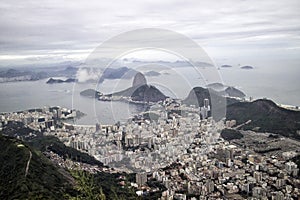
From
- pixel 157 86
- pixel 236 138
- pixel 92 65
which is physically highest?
pixel 92 65

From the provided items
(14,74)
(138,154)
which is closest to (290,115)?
(138,154)

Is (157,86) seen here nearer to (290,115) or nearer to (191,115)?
(191,115)

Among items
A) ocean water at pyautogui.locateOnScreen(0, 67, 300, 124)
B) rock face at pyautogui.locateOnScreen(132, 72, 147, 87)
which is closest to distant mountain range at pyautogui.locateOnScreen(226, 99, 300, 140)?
ocean water at pyautogui.locateOnScreen(0, 67, 300, 124)

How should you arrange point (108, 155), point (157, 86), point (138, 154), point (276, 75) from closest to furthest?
point (157, 86), point (138, 154), point (108, 155), point (276, 75)

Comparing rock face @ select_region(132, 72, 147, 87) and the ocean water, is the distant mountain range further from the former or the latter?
rock face @ select_region(132, 72, 147, 87)

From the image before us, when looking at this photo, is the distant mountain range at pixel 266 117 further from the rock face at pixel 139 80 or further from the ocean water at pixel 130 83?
the rock face at pixel 139 80

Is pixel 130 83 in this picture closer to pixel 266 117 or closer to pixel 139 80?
pixel 139 80

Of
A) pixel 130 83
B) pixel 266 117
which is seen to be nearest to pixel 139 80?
pixel 130 83

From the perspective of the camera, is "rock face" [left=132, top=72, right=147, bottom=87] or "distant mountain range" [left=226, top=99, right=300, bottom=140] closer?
"rock face" [left=132, top=72, right=147, bottom=87]
